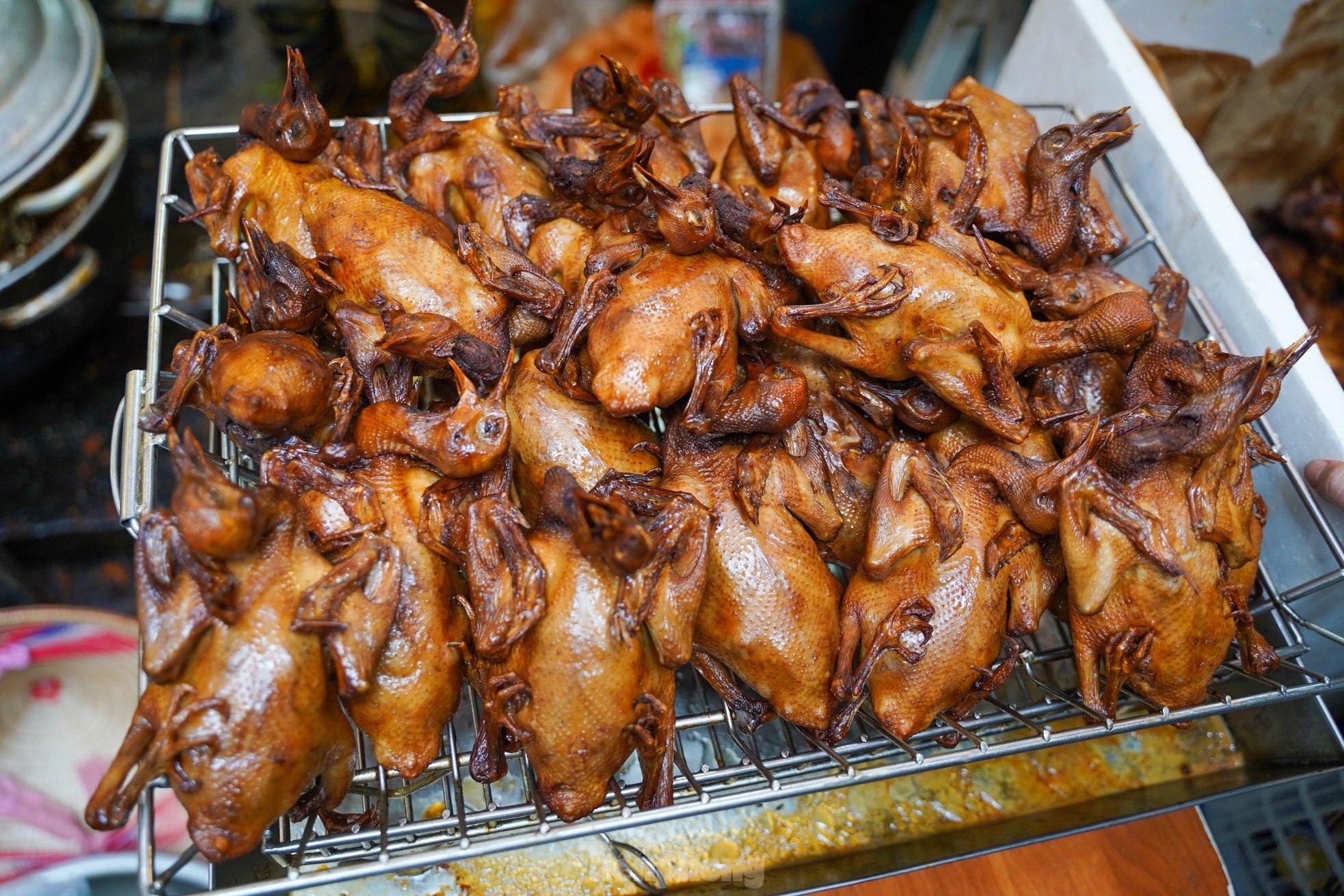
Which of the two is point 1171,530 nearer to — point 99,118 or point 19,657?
point 19,657

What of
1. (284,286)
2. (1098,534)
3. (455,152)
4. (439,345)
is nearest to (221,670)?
(439,345)

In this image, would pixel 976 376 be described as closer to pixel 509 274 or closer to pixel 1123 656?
pixel 1123 656

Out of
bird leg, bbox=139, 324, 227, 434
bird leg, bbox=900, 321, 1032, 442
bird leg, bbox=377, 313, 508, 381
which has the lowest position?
bird leg, bbox=139, 324, 227, 434

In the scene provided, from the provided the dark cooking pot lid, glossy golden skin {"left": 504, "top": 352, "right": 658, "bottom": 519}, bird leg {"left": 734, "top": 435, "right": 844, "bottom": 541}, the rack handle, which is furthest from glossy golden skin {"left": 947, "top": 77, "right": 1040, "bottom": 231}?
the dark cooking pot lid

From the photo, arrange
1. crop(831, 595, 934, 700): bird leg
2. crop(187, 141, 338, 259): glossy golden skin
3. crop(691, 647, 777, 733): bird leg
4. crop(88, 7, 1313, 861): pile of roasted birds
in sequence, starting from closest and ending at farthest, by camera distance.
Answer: crop(88, 7, 1313, 861): pile of roasted birds
crop(831, 595, 934, 700): bird leg
crop(691, 647, 777, 733): bird leg
crop(187, 141, 338, 259): glossy golden skin

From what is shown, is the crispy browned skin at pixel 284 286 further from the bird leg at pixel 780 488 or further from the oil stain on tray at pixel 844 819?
the oil stain on tray at pixel 844 819

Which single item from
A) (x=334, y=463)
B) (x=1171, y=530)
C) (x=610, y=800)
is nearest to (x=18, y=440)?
(x=334, y=463)

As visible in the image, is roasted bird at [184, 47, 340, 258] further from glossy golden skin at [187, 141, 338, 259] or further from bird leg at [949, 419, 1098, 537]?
bird leg at [949, 419, 1098, 537]
